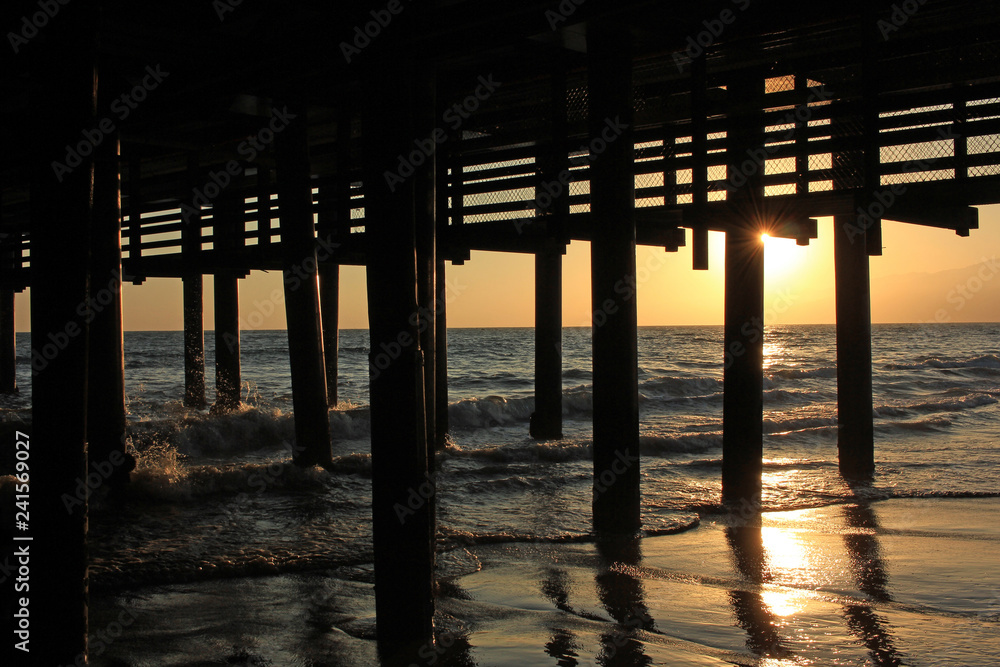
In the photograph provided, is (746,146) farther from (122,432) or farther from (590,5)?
(122,432)

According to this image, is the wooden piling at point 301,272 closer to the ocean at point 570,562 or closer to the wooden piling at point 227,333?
the ocean at point 570,562

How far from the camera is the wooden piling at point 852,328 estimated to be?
9.34 meters

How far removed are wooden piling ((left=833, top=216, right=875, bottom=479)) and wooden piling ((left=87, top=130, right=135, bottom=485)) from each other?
303 inches

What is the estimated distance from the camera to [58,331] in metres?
3.55

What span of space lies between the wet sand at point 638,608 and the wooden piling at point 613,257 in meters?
0.91

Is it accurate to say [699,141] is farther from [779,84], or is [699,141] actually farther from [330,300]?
[330,300]

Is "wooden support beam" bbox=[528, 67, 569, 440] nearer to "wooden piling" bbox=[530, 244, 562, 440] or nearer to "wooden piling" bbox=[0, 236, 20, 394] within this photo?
"wooden piling" bbox=[530, 244, 562, 440]

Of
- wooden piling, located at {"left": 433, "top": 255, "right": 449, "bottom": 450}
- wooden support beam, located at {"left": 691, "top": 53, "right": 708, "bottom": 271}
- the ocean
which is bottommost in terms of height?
the ocean

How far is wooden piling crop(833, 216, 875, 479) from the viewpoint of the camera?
9.34 meters

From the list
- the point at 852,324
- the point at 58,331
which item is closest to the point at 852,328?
the point at 852,324

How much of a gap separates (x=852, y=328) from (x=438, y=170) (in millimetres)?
5075

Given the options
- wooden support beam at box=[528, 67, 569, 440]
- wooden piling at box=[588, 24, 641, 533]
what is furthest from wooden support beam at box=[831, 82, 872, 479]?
wooden piling at box=[588, 24, 641, 533]

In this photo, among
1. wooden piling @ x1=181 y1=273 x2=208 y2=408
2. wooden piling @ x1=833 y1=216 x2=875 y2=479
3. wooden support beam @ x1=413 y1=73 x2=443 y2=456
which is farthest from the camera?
wooden piling @ x1=181 y1=273 x2=208 y2=408

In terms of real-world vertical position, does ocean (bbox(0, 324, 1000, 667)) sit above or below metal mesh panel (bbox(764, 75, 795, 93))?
below
